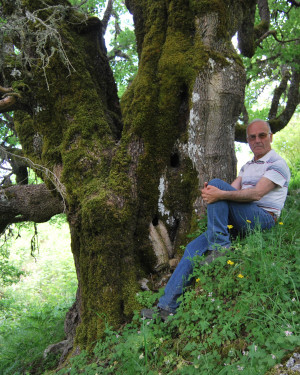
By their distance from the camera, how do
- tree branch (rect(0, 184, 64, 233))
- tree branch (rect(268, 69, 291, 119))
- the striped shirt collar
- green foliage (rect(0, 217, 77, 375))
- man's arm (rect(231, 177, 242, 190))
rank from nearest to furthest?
1. the striped shirt collar
2. man's arm (rect(231, 177, 242, 190))
3. tree branch (rect(0, 184, 64, 233))
4. green foliage (rect(0, 217, 77, 375))
5. tree branch (rect(268, 69, 291, 119))

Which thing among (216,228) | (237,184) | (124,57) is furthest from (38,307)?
(216,228)

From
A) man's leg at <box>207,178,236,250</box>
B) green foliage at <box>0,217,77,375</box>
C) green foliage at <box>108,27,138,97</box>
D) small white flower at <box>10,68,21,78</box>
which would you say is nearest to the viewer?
man's leg at <box>207,178,236,250</box>

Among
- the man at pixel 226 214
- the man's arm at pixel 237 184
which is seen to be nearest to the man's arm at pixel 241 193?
the man at pixel 226 214

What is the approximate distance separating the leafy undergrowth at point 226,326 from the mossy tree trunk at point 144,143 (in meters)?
0.76

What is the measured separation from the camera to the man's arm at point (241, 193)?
323cm

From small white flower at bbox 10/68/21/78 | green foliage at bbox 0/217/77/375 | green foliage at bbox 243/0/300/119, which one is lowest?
green foliage at bbox 0/217/77/375

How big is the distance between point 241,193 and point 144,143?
1.52 m

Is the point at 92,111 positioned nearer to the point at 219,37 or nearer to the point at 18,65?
the point at 18,65

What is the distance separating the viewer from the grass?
7.52 ft

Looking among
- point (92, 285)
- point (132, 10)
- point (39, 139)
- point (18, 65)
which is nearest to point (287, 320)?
point (92, 285)

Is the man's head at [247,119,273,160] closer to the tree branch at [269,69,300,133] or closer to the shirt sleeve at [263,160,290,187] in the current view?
the shirt sleeve at [263,160,290,187]

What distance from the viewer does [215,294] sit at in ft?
9.55

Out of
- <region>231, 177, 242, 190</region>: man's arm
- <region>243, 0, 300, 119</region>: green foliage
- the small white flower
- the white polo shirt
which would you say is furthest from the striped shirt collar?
<region>243, 0, 300, 119</region>: green foliage

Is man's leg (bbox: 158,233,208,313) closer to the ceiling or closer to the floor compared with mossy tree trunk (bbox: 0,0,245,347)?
closer to the floor
